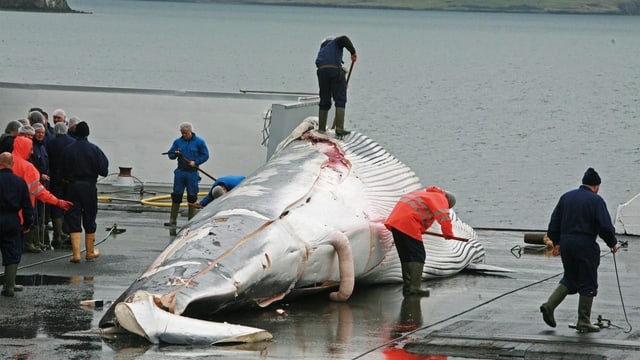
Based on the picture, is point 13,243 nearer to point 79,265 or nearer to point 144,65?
point 79,265

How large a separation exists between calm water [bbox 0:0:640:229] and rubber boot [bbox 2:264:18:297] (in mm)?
25201

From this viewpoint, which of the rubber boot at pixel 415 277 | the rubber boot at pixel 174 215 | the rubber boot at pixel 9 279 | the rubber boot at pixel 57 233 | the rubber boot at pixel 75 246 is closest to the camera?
the rubber boot at pixel 9 279

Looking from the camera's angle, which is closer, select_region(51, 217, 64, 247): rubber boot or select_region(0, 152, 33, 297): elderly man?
select_region(0, 152, 33, 297): elderly man

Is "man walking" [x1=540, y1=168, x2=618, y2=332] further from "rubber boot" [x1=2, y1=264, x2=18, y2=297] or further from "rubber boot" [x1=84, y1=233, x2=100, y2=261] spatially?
"rubber boot" [x1=84, y1=233, x2=100, y2=261]

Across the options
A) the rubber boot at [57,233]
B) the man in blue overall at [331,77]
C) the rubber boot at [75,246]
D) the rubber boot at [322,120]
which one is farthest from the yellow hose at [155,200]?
the rubber boot at [75,246]

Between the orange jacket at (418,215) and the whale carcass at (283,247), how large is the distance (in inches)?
19.7

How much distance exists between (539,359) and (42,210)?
947 centimetres

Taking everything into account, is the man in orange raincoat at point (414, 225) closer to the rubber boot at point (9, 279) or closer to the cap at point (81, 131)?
the rubber boot at point (9, 279)

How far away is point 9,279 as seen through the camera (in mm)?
16000

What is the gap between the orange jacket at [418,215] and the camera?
16.8 meters

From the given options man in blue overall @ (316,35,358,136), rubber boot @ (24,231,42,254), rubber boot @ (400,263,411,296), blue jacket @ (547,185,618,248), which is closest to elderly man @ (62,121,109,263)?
rubber boot @ (24,231,42,254)

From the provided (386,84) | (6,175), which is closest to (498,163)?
(6,175)

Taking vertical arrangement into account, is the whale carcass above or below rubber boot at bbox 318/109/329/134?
below

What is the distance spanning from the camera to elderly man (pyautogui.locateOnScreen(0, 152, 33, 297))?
16.0 m
